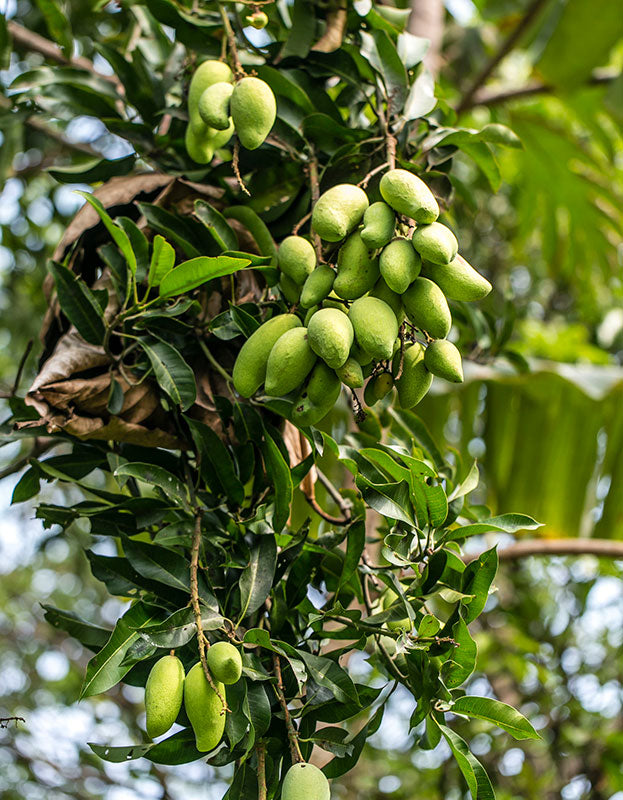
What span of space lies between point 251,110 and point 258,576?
0.44 m

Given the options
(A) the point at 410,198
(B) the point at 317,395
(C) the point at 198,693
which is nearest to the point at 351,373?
(B) the point at 317,395

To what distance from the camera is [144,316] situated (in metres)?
0.83

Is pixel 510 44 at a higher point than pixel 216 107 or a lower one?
lower

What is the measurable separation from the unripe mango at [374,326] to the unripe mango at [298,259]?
9cm

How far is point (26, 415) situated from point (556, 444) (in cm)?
143

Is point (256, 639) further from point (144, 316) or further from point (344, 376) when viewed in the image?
point (144, 316)

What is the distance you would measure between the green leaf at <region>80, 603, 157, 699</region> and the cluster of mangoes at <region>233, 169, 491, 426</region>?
0.22 m

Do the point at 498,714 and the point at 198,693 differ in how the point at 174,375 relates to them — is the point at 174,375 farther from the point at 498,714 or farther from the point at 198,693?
the point at 498,714

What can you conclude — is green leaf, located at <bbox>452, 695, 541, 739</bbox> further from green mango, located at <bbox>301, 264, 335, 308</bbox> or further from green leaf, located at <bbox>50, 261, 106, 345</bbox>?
green leaf, located at <bbox>50, 261, 106, 345</bbox>

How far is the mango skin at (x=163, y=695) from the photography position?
0.62m

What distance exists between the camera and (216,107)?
2.55ft

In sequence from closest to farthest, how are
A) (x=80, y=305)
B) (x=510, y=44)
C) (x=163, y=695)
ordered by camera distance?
(x=163, y=695) < (x=80, y=305) < (x=510, y=44)

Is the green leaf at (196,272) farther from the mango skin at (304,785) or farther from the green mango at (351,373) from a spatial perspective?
the mango skin at (304,785)

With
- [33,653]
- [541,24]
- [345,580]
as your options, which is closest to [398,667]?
[345,580]
